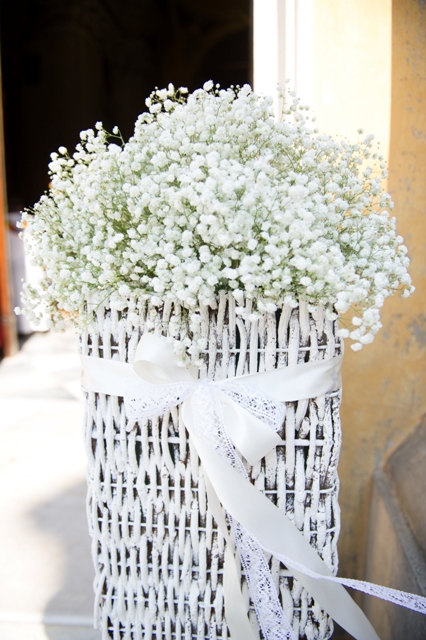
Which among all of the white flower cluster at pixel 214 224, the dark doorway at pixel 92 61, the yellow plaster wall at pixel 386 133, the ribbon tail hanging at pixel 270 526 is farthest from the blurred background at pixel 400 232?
the dark doorway at pixel 92 61

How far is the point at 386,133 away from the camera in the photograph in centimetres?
120

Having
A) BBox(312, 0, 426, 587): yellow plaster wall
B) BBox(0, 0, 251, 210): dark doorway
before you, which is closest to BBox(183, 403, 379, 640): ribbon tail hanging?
BBox(312, 0, 426, 587): yellow plaster wall

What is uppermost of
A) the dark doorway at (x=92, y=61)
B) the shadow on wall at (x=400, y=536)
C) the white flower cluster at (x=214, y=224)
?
the dark doorway at (x=92, y=61)

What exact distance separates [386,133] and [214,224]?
763 millimetres

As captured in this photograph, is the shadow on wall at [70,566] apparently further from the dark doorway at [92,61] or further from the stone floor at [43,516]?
the dark doorway at [92,61]

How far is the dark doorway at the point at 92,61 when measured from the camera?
536 centimetres

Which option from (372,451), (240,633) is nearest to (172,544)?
(240,633)

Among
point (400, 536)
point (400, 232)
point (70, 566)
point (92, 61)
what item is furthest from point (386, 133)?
point (92, 61)

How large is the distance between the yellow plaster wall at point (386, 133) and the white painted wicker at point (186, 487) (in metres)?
0.55

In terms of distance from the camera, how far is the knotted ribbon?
71 cm

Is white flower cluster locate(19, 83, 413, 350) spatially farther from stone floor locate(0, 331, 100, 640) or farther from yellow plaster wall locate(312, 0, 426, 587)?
stone floor locate(0, 331, 100, 640)

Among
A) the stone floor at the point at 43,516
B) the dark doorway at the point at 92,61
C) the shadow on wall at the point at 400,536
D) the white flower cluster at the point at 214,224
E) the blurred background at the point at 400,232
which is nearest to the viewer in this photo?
the white flower cluster at the point at 214,224

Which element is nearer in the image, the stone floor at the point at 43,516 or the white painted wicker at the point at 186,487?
the white painted wicker at the point at 186,487

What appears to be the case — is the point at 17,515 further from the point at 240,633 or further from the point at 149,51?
the point at 149,51
